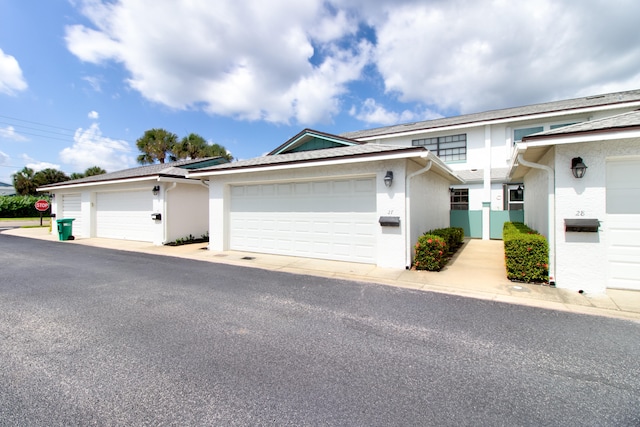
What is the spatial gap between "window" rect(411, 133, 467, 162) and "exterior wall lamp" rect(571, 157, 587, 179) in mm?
9955

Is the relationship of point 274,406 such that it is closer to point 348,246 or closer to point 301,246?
point 348,246

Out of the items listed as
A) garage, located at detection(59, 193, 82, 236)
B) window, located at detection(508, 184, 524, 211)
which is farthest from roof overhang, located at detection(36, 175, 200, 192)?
window, located at detection(508, 184, 524, 211)

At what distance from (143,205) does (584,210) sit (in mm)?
15137

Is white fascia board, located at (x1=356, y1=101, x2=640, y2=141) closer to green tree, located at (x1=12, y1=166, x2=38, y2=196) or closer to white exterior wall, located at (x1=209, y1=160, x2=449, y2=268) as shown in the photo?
white exterior wall, located at (x1=209, y1=160, x2=449, y2=268)

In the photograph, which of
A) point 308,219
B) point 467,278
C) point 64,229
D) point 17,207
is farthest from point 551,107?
point 17,207

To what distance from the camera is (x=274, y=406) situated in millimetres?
2549

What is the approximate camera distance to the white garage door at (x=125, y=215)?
43.8 feet

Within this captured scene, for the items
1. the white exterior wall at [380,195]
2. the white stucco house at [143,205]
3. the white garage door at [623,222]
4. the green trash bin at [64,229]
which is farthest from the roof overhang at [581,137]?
the green trash bin at [64,229]

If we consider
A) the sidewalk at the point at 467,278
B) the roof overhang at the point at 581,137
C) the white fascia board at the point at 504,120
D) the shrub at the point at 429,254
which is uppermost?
the white fascia board at the point at 504,120

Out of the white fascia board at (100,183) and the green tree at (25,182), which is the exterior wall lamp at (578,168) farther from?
the green tree at (25,182)

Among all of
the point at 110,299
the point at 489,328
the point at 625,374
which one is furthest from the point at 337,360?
the point at 110,299

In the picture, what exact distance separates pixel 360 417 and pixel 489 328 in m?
2.67

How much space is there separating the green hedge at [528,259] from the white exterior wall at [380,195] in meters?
2.31

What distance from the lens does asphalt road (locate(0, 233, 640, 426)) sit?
2.49 meters
